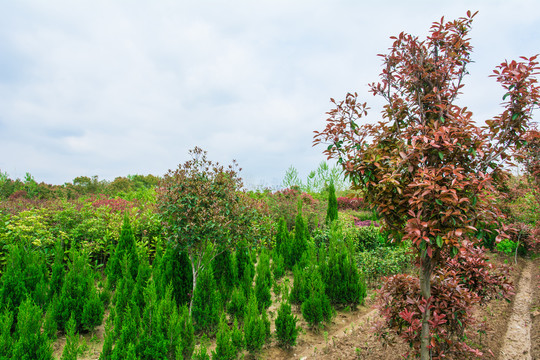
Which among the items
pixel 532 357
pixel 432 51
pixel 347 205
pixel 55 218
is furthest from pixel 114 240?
pixel 347 205

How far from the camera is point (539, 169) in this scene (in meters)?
5.27

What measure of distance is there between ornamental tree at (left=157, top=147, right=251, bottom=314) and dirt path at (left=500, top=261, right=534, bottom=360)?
175 inches

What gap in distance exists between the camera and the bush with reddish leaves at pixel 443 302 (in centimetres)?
333

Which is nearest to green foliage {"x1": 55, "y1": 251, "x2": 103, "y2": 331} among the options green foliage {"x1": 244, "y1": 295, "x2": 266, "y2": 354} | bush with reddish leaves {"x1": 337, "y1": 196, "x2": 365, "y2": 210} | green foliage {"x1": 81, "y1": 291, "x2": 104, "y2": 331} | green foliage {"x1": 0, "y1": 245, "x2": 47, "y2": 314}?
green foliage {"x1": 81, "y1": 291, "x2": 104, "y2": 331}

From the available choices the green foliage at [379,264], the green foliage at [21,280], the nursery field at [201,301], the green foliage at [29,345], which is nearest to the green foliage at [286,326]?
the nursery field at [201,301]

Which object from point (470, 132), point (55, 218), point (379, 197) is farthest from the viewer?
point (55, 218)

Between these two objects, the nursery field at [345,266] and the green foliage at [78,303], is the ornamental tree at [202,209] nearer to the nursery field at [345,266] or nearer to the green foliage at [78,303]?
Result: the nursery field at [345,266]

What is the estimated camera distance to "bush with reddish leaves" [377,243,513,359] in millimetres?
3332

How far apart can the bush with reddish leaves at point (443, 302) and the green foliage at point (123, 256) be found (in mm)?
4665

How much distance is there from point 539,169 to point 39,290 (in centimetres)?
852

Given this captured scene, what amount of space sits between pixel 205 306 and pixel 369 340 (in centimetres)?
249

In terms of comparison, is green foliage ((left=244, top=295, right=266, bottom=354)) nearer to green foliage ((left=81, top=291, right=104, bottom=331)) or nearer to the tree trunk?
the tree trunk

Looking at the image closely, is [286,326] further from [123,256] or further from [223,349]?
[123,256]

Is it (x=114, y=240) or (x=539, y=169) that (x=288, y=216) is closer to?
(x=114, y=240)
